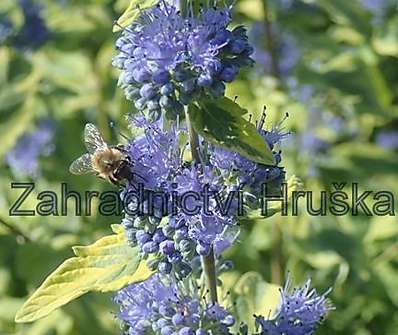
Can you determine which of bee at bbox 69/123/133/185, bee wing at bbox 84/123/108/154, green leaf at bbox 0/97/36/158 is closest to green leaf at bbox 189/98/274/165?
bee at bbox 69/123/133/185

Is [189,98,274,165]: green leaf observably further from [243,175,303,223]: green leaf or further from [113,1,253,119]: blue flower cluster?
[243,175,303,223]: green leaf

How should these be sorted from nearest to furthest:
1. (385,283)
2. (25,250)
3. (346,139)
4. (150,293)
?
(150,293)
(25,250)
(385,283)
(346,139)

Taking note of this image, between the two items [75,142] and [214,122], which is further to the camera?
[75,142]

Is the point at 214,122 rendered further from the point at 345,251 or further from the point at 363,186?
the point at 363,186

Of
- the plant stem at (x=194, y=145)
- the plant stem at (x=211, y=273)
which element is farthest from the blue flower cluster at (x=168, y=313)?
the plant stem at (x=194, y=145)

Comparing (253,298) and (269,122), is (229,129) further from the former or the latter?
(269,122)

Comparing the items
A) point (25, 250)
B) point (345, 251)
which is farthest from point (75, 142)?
point (345, 251)
